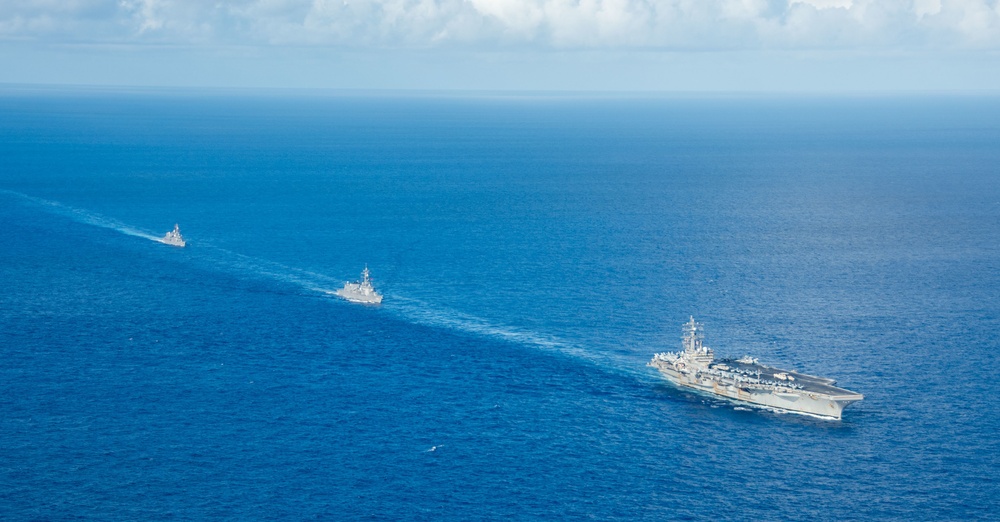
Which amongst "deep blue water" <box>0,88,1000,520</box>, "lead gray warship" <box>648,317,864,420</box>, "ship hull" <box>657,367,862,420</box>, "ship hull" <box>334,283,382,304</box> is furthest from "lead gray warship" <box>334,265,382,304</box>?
"ship hull" <box>657,367,862,420</box>

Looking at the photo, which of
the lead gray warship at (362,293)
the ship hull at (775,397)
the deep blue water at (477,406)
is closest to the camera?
the deep blue water at (477,406)

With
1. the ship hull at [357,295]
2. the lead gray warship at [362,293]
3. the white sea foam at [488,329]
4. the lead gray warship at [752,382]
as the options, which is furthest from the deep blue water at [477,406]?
the lead gray warship at [752,382]

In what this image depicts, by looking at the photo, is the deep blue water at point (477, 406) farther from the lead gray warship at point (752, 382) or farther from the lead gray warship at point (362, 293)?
the lead gray warship at point (752, 382)

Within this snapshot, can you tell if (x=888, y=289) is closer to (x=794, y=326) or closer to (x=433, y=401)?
(x=794, y=326)

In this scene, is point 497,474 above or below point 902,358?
below

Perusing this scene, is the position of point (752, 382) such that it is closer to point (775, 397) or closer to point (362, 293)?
point (775, 397)

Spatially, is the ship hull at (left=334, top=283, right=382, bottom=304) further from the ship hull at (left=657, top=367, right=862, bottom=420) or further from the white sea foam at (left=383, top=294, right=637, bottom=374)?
the ship hull at (left=657, top=367, right=862, bottom=420)

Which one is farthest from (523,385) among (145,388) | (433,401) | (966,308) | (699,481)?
(966,308)
